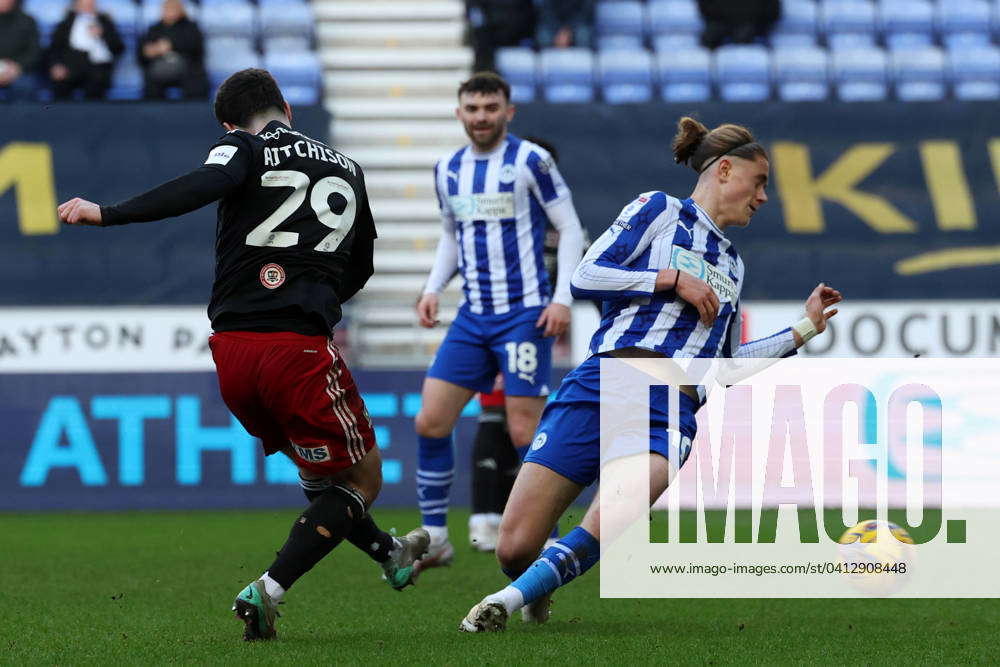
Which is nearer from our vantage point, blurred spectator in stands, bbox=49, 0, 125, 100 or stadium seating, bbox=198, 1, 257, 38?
blurred spectator in stands, bbox=49, 0, 125, 100

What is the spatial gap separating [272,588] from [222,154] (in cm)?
131

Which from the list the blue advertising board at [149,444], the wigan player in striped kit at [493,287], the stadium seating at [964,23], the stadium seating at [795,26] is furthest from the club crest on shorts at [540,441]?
the stadium seating at [964,23]

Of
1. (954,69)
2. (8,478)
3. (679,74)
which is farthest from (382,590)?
(954,69)

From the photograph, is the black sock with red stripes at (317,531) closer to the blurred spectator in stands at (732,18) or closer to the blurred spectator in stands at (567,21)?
the blurred spectator in stands at (567,21)

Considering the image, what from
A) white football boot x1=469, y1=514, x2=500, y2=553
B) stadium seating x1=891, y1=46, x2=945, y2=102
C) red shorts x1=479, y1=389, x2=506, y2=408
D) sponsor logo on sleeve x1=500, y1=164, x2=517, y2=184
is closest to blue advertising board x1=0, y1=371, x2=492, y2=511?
red shorts x1=479, y1=389, x2=506, y2=408

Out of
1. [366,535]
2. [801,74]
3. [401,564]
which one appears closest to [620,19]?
[801,74]

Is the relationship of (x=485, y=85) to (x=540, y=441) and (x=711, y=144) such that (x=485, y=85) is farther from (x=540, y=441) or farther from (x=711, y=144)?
(x=540, y=441)

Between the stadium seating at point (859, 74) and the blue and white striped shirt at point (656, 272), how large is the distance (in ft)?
30.9

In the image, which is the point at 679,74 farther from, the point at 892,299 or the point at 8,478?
the point at 8,478

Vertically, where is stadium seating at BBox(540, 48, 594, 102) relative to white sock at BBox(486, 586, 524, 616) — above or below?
above

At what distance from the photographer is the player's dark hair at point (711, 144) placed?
5.09m

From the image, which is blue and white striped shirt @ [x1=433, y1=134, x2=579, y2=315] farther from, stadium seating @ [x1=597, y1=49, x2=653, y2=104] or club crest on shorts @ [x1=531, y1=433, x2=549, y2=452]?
stadium seating @ [x1=597, y1=49, x2=653, y2=104]

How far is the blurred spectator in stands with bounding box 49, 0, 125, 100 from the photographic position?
13.1 m

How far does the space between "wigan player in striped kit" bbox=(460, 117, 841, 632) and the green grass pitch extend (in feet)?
0.97
